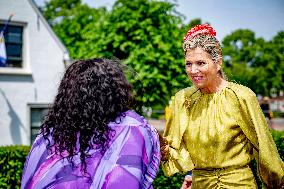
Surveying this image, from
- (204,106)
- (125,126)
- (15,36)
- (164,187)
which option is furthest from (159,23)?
(125,126)

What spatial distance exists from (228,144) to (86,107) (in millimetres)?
1042

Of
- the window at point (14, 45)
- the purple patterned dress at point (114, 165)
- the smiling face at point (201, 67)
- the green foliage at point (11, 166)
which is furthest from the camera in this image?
the window at point (14, 45)

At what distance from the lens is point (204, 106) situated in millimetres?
2504

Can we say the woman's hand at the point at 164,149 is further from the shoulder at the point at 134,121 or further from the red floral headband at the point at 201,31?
the red floral headband at the point at 201,31

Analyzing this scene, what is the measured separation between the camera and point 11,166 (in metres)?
6.00

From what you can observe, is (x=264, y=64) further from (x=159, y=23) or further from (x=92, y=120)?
(x=92, y=120)

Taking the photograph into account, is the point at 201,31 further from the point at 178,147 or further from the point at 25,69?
the point at 25,69

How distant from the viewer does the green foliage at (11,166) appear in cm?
594

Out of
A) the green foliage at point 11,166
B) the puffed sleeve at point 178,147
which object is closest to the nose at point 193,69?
the puffed sleeve at point 178,147

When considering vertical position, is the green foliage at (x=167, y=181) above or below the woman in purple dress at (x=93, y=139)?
below

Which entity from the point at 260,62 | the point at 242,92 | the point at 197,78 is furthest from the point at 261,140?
the point at 260,62

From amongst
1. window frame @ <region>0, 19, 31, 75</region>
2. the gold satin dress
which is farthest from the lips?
window frame @ <region>0, 19, 31, 75</region>

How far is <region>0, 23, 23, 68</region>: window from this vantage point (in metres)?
12.9

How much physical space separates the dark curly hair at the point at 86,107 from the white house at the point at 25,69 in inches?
436
